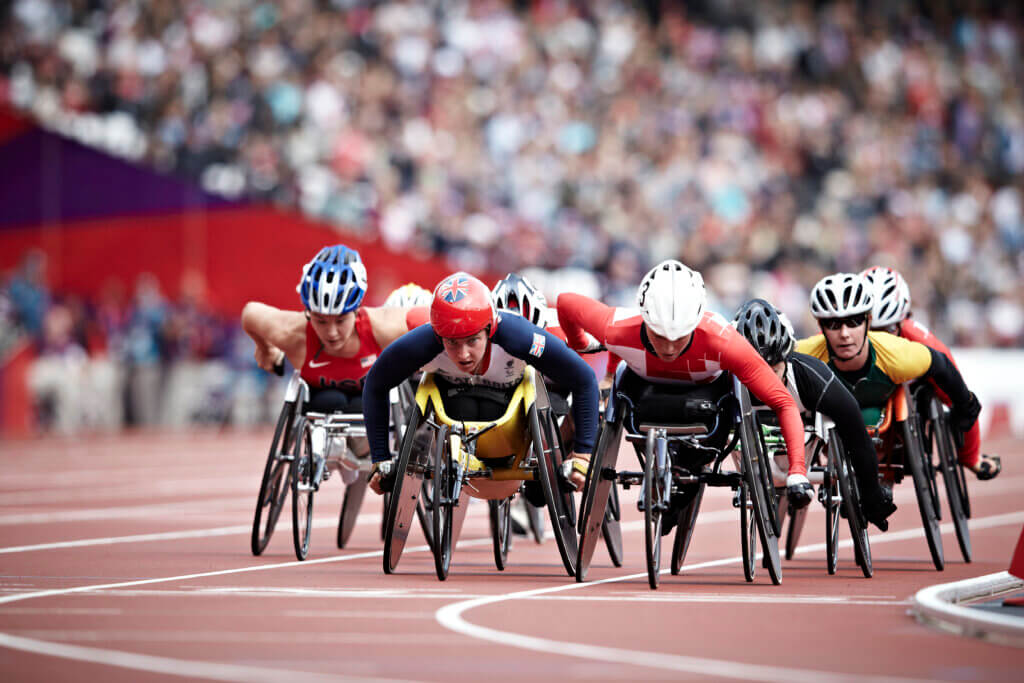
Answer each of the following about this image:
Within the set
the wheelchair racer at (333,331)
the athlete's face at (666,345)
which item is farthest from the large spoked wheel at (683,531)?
the wheelchair racer at (333,331)

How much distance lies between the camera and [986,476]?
460 inches

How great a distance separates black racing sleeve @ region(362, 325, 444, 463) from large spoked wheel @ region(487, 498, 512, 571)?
2.80 feet

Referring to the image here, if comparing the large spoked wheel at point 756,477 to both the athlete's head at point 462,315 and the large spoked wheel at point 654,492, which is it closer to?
the large spoked wheel at point 654,492

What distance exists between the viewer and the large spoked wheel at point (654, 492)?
8984 mm

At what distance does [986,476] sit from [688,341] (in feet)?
10.7

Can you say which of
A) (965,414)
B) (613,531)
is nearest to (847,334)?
(965,414)

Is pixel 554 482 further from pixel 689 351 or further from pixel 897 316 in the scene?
pixel 897 316

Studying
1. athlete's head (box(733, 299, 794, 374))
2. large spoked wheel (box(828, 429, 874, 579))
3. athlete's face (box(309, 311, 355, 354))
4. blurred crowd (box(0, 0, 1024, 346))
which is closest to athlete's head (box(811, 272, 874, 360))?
athlete's head (box(733, 299, 794, 374))

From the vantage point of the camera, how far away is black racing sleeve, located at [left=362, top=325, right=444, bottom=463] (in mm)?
9742

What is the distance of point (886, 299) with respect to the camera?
11.8 meters

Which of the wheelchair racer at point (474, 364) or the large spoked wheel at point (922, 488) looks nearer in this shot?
the wheelchair racer at point (474, 364)

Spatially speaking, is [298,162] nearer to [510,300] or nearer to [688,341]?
[510,300]

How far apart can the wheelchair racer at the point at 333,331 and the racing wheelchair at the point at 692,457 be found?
7.20ft

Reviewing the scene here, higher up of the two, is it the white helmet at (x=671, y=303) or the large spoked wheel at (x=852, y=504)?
the white helmet at (x=671, y=303)
